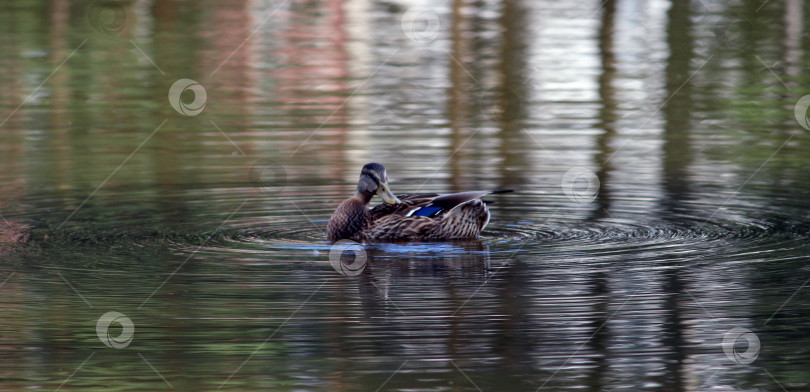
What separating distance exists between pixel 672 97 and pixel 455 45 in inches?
291

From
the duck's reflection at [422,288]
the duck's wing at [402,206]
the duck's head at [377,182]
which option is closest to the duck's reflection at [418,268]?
the duck's reflection at [422,288]

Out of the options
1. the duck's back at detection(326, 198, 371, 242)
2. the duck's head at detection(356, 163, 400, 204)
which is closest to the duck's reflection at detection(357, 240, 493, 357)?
the duck's back at detection(326, 198, 371, 242)

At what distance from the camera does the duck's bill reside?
11.0m

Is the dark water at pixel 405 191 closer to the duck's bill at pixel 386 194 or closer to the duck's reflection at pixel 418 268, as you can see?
the duck's reflection at pixel 418 268

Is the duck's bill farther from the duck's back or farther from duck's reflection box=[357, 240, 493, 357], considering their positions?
duck's reflection box=[357, 240, 493, 357]

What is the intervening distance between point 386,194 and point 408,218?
0.33 metres

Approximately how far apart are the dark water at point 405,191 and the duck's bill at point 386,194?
1.80 feet

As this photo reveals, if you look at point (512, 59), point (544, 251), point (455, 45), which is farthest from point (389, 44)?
point (544, 251)

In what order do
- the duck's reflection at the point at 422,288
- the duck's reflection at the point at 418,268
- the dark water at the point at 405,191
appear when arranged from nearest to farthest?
the dark water at the point at 405,191
the duck's reflection at the point at 422,288
the duck's reflection at the point at 418,268

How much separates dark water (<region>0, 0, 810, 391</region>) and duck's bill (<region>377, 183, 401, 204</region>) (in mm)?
548

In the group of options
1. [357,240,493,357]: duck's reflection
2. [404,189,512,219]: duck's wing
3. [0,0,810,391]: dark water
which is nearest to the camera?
[0,0,810,391]: dark water

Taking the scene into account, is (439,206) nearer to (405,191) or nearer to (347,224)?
(347,224)

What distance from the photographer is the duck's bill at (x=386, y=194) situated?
1100 centimetres

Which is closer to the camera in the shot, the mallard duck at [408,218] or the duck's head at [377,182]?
the mallard duck at [408,218]
